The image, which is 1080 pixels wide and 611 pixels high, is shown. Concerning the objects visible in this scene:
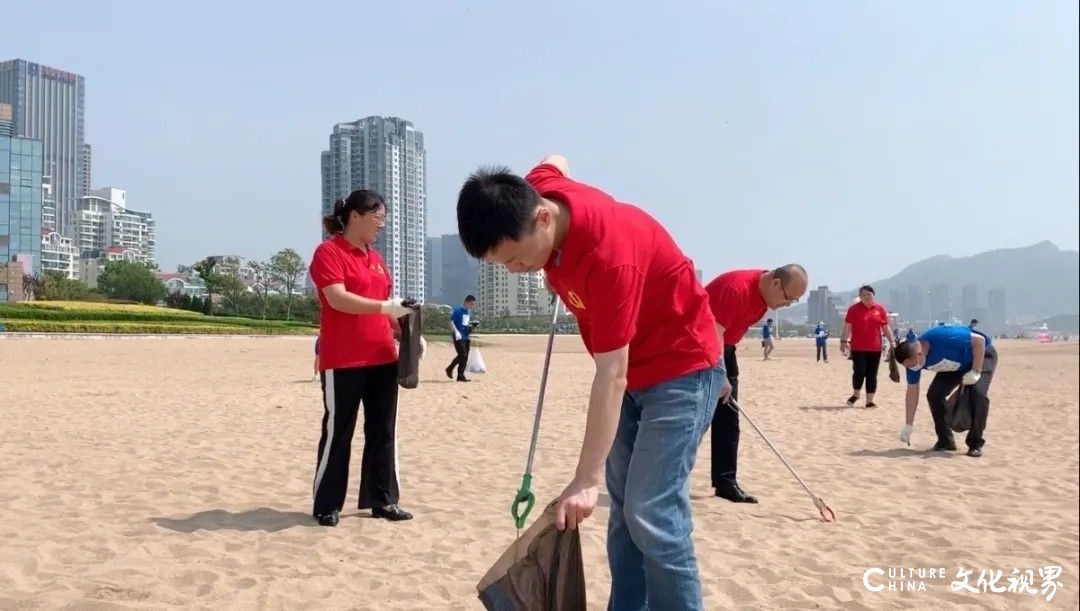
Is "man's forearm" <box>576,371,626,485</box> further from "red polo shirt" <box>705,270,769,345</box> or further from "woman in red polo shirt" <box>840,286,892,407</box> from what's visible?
"woman in red polo shirt" <box>840,286,892,407</box>

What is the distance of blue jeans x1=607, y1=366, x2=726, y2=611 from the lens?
242 cm

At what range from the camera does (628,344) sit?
91.4 inches

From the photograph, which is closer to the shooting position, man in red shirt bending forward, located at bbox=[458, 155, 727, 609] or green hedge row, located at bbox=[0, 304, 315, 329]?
man in red shirt bending forward, located at bbox=[458, 155, 727, 609]

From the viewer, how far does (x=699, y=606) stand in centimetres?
244

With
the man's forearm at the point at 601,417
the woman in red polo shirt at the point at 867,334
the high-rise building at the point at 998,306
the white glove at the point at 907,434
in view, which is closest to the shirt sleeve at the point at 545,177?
the man's forearm at the point at 601,417

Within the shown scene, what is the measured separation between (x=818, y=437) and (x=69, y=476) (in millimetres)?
7123

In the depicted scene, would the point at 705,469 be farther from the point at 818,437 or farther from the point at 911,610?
the point at 911,610

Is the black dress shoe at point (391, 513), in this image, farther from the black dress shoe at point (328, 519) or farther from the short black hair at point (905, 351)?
the short black hair at point (905, 351)

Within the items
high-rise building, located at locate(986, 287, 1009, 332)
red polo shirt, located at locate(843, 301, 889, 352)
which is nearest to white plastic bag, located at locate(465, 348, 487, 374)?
red polo shirt, located at locate(843, 301, 889, 352)

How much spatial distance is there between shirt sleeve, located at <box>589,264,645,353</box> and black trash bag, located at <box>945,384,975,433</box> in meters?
6.54

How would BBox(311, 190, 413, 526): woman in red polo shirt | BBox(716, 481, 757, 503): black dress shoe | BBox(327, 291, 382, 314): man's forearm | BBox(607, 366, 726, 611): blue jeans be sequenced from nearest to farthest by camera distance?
1. BBox(607, 366, 726, 611): blue jeans
2. BBox(327, 291, 382, 314): man's forearm
3. BBox(311, 190, 413, 526): woman in red polo shirt
4. BBox(716, 481, 757, 503): black dress shoe

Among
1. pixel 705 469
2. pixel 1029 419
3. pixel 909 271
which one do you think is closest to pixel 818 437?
pixel 705 469

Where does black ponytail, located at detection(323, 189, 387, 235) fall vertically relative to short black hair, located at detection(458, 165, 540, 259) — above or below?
above

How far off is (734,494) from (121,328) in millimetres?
38734
